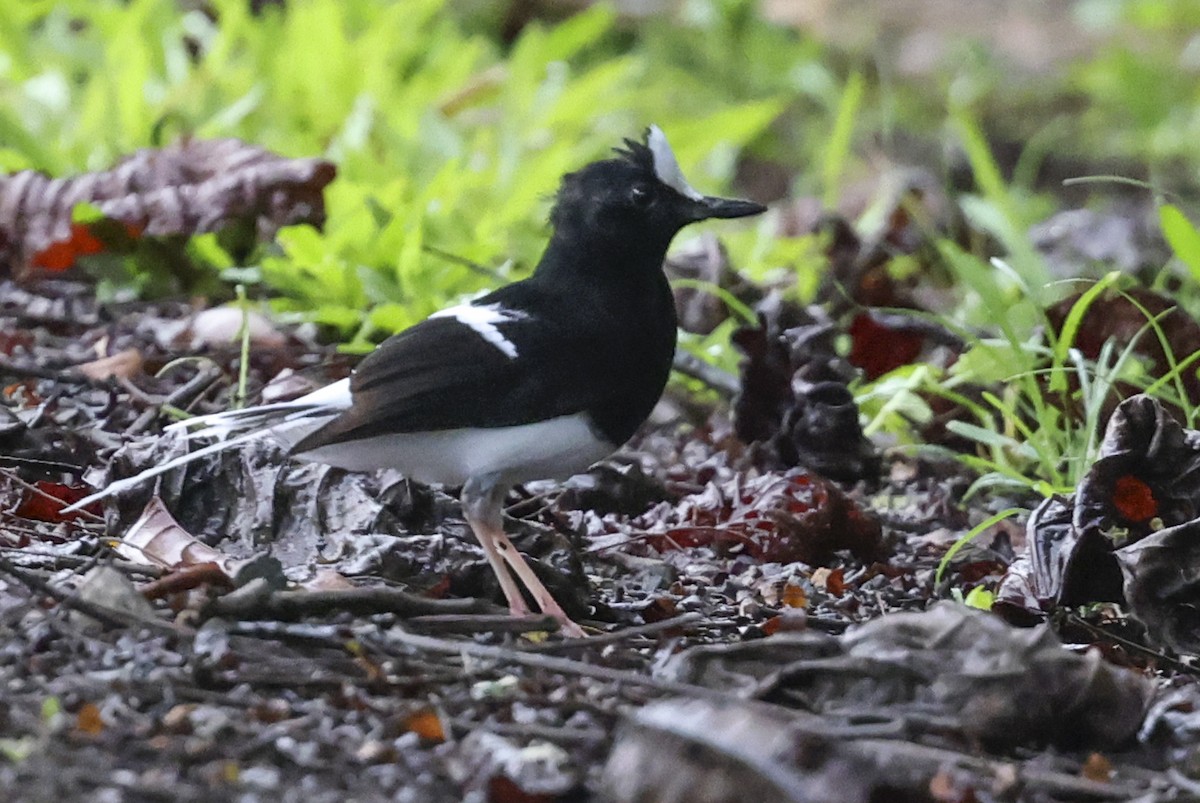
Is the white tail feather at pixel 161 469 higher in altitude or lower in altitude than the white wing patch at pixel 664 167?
lower

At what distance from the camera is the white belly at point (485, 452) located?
132 inches

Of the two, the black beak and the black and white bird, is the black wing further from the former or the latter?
the black beak

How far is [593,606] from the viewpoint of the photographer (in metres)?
3.38

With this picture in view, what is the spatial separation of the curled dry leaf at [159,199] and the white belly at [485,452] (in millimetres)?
1845

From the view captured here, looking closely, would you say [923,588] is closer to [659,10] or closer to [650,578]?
[650,578]

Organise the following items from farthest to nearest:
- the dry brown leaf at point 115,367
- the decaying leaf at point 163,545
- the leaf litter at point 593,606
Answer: the dry brown leaf at point 115,367 < the decaying leaf at point 163,545 < the leaf litter at point 593,606

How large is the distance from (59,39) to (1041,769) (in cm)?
621

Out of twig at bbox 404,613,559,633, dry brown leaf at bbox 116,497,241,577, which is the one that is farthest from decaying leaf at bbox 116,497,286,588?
twig at bbox 404,613,559,633

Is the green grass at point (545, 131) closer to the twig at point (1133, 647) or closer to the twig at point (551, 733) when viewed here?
the twig at point (1133, 647)

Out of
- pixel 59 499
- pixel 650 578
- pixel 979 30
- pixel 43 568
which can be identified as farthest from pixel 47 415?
pixel 979 30

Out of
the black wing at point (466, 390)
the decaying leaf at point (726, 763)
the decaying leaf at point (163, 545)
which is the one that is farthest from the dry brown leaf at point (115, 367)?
the decaying leaf at point (726, 763)

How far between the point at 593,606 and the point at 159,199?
244 cm

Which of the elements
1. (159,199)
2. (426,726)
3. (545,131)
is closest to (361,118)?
(545,131)

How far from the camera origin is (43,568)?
3.09m
